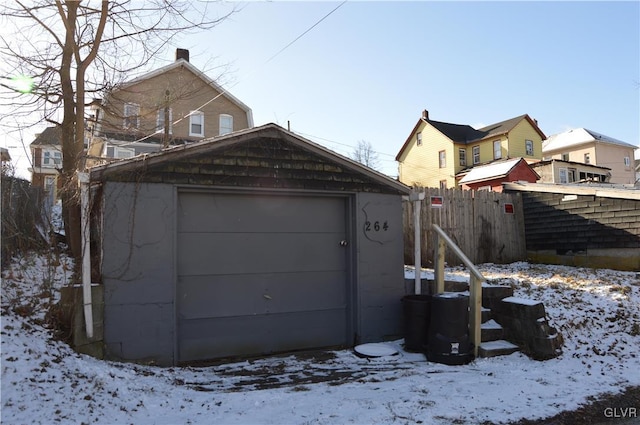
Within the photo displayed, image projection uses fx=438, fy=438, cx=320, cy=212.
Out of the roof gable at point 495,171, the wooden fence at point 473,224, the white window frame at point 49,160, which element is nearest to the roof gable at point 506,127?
the roof gable at point 495,171

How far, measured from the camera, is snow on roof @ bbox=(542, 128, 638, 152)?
3659cm

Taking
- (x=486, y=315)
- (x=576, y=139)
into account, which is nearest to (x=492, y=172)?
(x=486, y=315)

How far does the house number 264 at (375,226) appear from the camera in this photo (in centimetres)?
694

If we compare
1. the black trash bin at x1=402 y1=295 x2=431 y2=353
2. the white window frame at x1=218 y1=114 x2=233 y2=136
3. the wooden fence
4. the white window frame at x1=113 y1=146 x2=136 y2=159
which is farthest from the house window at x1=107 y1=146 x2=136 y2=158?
the black trash bin at x1=402 y1=295 x2=431 y2=353

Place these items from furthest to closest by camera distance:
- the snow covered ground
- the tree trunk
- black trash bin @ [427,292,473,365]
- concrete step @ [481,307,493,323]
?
concrete step @ [481,307,493,323], the tree trunk, black trash bin @ [427,292,473,365], the snow covered ground

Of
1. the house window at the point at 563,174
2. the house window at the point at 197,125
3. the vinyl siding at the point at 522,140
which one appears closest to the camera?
the house window at the point at 197,125

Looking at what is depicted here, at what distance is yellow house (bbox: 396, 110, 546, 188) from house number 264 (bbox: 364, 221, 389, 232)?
24.4 metres

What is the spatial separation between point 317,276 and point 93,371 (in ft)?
11.0

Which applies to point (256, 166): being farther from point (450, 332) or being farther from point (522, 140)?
point (522, 140)

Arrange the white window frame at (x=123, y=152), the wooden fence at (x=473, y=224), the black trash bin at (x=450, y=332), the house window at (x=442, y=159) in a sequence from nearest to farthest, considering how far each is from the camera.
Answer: the black trash bin at (x=450, y=332) < the wooden fence at (x=473, y=224) < the white window frame at (x=123, y=152) < the house window at (x=442, y=159)

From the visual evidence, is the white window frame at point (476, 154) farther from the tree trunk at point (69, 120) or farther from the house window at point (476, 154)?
the tree trunk at point (69, 120)

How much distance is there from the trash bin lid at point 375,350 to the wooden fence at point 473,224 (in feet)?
13.7

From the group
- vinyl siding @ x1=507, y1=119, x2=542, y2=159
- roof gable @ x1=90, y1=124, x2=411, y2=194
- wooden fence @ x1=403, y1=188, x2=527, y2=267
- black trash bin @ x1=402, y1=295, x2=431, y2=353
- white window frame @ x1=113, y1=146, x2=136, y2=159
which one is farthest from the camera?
vinyl siding @ x1=507, y1=119, x2=542, y2=159

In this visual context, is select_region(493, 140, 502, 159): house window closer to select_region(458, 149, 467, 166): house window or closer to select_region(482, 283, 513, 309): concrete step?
select_region(458, 149, 467, 166): house window
